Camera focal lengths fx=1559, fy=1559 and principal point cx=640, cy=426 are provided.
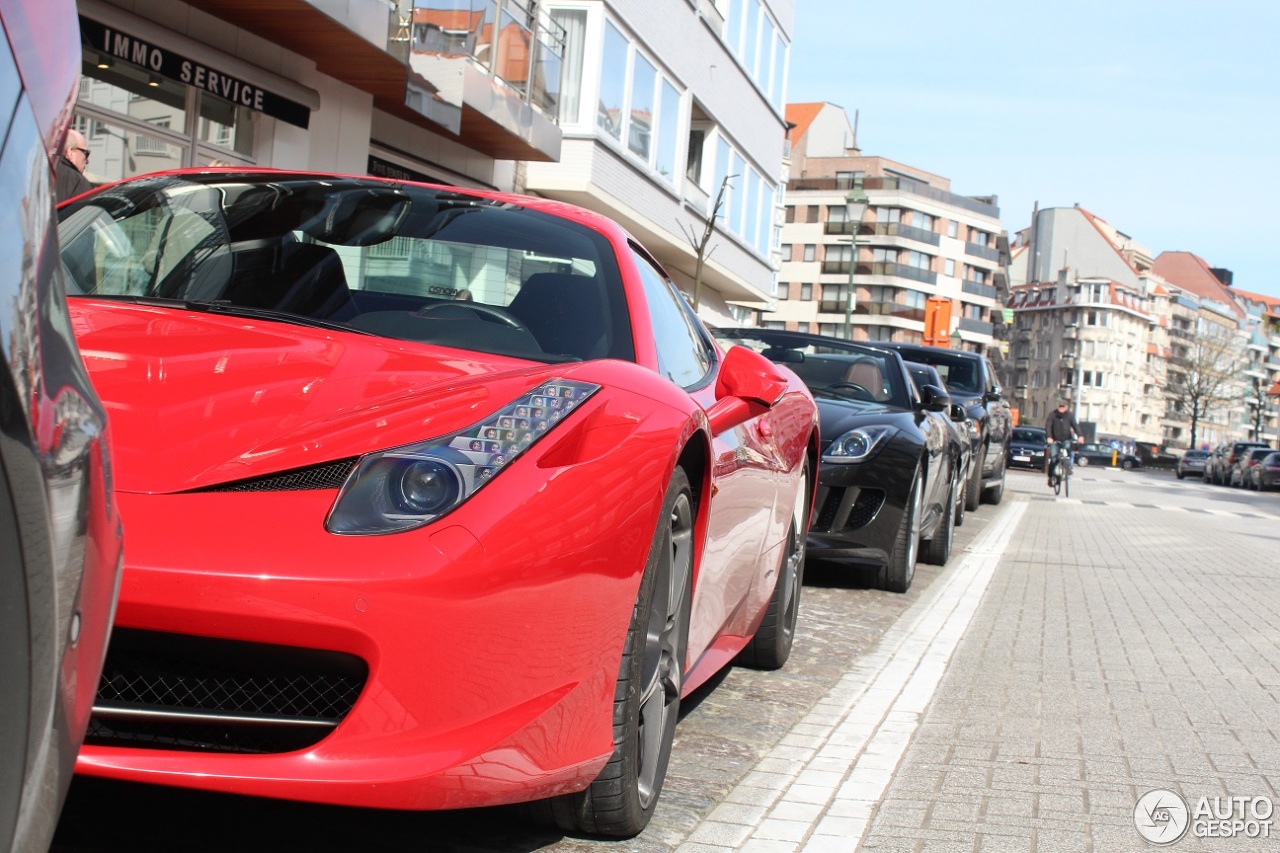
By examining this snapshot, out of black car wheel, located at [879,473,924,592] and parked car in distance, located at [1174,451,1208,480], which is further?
parked car in distance, located at [1174,451,1208,480]

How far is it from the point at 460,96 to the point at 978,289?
375 feet

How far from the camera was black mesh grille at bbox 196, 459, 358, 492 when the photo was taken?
2699 millimetres

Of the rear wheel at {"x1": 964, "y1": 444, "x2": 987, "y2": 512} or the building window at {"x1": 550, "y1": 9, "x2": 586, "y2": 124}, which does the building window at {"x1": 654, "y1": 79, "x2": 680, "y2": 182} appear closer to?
the building window at {"x1": 550, "y1": 9, "x2": 586, "y2": 124}

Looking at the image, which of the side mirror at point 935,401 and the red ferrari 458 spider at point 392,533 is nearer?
the red ferrari 458 spider at point 392,533

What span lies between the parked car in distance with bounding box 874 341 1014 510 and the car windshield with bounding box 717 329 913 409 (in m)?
7.17

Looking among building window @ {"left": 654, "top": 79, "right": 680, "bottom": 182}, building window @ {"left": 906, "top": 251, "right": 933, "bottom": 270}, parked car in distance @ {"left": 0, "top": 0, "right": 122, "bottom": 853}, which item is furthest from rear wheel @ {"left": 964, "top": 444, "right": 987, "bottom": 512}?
building window @ {"left": 906, "top": 251, "right": 933, "bottom": 270}

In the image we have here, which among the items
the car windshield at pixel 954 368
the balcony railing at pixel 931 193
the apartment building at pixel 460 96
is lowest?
the car windshield at pixel 954 368

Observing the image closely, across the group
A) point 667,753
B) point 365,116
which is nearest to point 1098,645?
point 667,753

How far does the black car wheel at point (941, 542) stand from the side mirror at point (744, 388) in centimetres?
657

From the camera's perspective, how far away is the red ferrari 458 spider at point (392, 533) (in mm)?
2584

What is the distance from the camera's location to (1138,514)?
23.9 metres

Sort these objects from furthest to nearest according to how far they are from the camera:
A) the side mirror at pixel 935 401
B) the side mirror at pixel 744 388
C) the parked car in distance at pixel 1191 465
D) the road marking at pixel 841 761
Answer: the parked car in distance at pixel 1191 465
the side mirror at pixel 935 401
the side mirror at pixel 744 388
the road marking at pixel 841 761

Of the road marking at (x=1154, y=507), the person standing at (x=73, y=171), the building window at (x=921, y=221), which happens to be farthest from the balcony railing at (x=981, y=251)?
the person standing at (x=73, y=171)

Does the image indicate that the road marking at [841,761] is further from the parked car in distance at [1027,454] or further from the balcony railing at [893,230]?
the balcony railing at [893,230]
